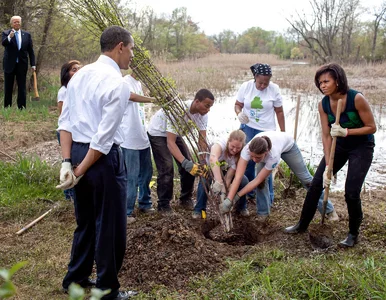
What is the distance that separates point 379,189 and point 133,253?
3860 mm

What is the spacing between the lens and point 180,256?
11.6 ft

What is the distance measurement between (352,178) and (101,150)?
233 centimetres

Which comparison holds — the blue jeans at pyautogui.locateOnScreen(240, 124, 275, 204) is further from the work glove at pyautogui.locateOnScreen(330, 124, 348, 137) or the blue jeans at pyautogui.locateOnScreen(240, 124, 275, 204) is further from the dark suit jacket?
the dark suit jacket

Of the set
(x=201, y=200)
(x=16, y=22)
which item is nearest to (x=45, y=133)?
(x=16, y=22)

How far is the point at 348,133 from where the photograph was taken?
146 inches

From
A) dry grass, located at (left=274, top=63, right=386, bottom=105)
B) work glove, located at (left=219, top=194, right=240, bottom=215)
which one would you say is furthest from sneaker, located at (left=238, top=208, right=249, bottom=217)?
dry grass, located at (left=274, top=63, right=386, bottom=105)

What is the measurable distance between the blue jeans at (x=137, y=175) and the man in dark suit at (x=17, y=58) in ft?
17.0

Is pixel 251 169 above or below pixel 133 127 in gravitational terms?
below

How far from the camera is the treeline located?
10.6 meters

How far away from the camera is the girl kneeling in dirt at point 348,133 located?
3.68m

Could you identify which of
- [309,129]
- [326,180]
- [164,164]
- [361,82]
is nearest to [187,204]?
[164,164]

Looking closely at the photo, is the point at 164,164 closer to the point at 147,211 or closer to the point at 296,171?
the point at 147,211

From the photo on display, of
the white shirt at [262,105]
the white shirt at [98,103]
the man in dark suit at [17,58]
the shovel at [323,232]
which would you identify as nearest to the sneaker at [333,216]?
the shovel at [323,232]

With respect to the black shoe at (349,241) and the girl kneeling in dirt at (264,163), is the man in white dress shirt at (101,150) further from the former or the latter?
the black shoe at (349,241)
